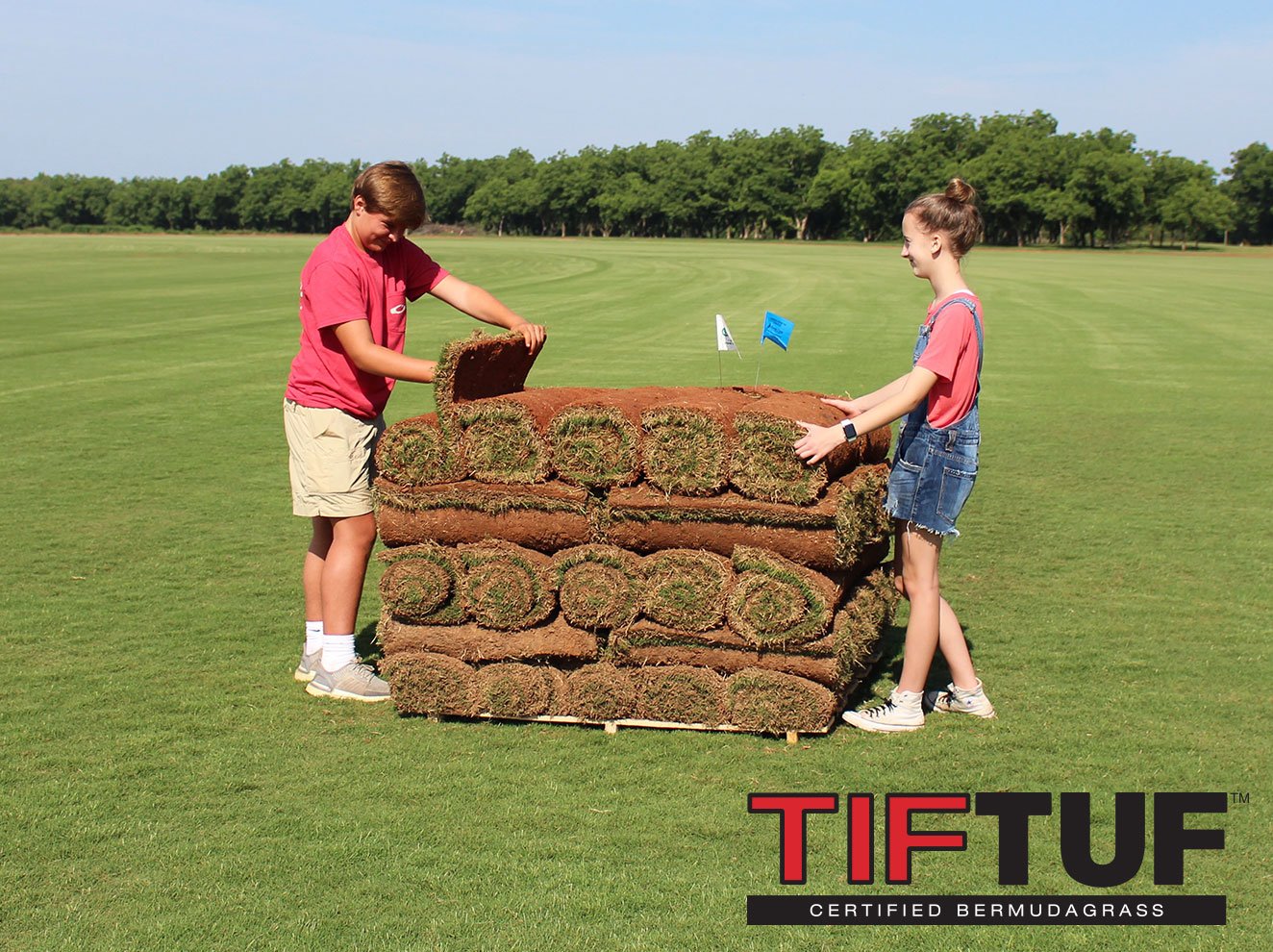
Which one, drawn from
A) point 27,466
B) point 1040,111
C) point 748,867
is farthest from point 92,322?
point 1040,111

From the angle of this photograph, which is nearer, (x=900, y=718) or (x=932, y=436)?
(x=932, y=436)

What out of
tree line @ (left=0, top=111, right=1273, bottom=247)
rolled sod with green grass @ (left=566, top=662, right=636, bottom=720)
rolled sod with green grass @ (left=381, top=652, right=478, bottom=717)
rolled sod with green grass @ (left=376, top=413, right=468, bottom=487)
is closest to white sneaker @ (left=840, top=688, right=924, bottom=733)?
rolled sod with green grass @ (left=566, top=662, right=636, bottom=720)

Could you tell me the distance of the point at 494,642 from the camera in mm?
6258

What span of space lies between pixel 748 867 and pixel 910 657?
5.90 ft

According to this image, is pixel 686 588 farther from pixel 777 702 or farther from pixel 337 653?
pixel 337 653

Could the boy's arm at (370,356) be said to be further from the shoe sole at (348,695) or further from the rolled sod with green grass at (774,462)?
the shoe sole at (348,695)

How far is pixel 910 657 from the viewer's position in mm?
6176

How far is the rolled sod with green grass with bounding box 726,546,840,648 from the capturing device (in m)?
5.86

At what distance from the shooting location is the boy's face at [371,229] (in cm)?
628

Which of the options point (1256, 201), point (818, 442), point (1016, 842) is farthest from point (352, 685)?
point (1256, 201)

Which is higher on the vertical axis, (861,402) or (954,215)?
(954,215)

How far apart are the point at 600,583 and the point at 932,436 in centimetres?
173

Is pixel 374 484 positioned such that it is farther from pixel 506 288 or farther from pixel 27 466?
pixel 506 288

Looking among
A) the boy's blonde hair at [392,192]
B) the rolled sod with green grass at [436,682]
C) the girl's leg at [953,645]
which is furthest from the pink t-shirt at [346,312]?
the girl's leg at [953,645]
